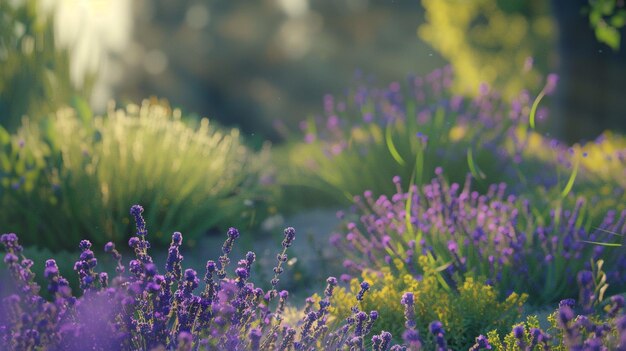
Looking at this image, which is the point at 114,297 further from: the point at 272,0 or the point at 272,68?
the point at 272,0

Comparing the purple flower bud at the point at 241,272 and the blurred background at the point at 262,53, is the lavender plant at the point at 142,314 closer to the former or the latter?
the purple flower bud at the point at 241,272

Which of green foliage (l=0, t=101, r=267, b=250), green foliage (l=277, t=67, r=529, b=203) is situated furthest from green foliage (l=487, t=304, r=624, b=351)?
green foliage (l=277, t=67, r=529, b=203)

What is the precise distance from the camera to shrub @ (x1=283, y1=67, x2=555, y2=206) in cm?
615

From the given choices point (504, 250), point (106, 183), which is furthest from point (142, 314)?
point (106, 183)

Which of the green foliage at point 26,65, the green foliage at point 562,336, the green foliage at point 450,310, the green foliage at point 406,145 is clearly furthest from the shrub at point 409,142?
the green foliage at point 562,336

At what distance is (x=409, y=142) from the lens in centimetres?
644

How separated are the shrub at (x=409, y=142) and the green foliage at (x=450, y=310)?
7.47 ft

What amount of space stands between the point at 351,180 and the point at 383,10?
62.5ft

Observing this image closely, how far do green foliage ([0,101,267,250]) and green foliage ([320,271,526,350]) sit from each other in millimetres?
1502

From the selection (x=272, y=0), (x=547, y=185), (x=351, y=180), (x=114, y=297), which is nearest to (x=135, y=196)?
(x=351, y=180)

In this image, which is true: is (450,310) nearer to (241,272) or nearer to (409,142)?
(241,272)

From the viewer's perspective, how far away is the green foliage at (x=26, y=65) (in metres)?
7.22

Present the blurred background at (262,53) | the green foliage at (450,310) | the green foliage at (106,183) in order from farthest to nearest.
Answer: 1. the blurred background at (262,53)
2. the green foliage at (106,183)
3. the green foliage at (450,310)

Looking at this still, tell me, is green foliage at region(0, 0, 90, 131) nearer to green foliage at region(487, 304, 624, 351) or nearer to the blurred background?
green foliage at region(487, 304, 624, 351)
